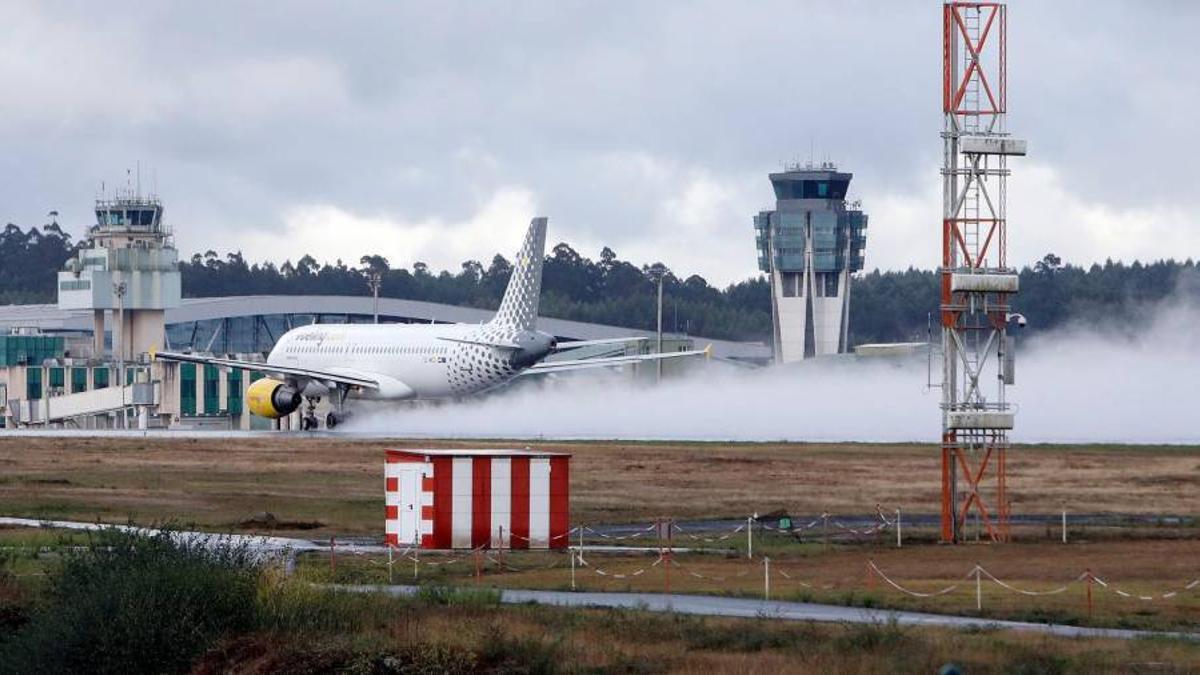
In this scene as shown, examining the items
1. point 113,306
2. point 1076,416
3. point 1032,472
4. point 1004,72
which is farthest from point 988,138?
point 113,306

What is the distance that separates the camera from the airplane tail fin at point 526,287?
4761 inches

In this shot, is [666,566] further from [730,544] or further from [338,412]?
[338,412]

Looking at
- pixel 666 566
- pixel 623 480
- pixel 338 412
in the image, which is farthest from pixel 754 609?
pixel 338 412

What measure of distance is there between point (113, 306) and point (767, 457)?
78467 mm

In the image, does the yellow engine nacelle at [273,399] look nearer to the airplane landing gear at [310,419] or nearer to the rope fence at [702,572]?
the airplane landing gear at [310,419]

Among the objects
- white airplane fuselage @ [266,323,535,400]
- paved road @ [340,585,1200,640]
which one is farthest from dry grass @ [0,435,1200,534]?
paved road @ [340,585,1200,640]

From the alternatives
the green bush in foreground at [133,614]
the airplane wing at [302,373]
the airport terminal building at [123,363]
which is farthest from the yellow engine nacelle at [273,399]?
the green bush in foreground at [133,614]

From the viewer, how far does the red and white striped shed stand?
58000mm

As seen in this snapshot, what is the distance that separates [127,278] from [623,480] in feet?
279

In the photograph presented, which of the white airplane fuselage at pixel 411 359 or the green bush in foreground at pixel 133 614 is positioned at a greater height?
the white airplane fuselage at pixel 411 359

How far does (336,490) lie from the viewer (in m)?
79.6

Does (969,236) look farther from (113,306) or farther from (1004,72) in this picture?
(113,306)

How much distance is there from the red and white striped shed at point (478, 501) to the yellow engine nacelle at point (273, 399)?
68.9m

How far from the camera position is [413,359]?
126 m
